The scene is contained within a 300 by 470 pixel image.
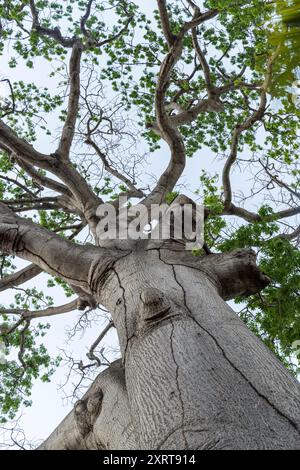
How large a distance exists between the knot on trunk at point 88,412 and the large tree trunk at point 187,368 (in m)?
0.01

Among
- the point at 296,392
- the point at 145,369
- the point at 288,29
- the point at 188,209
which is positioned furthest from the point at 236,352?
the point at 188,209

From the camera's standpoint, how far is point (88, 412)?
2855mm

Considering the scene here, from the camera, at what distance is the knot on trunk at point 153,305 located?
8.31ft

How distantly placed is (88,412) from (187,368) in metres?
1.13

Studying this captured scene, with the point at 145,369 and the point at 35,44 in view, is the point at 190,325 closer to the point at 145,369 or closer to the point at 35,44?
the point at 145,369

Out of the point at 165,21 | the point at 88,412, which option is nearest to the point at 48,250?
the point at 88,412

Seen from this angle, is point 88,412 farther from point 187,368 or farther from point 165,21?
point 165,21

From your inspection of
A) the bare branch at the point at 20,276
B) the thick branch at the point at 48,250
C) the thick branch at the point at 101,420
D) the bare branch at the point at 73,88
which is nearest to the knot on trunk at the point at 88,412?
the thick branch at the point at 101,420

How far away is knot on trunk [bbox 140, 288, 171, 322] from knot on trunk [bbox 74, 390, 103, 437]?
695 millimetres

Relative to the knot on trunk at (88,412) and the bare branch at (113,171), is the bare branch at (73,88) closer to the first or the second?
the bare branch at (113,171)

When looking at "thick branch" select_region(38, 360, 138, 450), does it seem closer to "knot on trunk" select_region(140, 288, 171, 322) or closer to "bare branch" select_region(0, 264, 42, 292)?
"knot on trunk" select_region(140, 288, 171, 322)

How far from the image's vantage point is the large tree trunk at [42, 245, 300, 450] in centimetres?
168

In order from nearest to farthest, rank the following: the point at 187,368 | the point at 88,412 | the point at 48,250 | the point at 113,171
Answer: the point at 187,368
the point at 88,412
the point at 48,250
the point at 113,171

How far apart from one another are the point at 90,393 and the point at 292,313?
6.86ft
